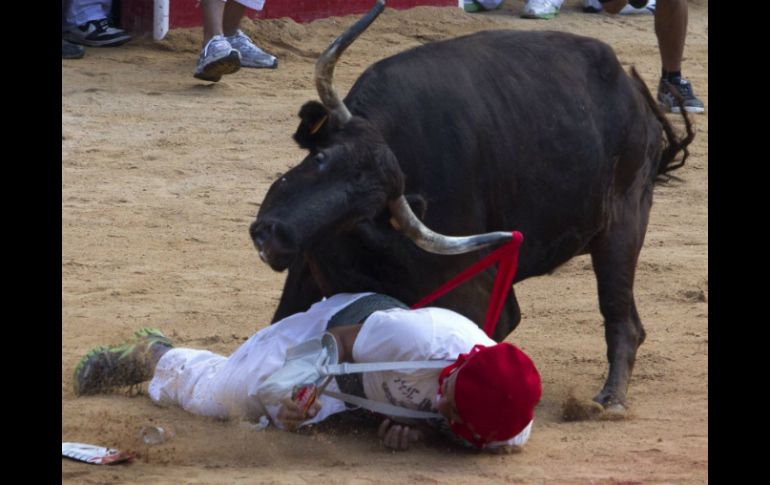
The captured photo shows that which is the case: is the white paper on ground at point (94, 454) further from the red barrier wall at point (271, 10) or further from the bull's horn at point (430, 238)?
→ the red barrier wall at point (271, 10)

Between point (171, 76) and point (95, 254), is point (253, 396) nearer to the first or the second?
point (95, 254)

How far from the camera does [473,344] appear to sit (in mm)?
4172

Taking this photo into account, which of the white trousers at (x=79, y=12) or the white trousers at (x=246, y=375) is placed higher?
the white trousers at (x=246, y=375)

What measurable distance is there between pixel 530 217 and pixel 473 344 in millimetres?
864

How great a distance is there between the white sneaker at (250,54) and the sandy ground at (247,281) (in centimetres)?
7

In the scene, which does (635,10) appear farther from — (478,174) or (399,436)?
(399,436)

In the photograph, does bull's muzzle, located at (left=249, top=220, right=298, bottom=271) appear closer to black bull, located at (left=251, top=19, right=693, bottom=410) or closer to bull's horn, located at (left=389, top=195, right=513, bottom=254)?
black bull, located at (left=251, top=19, right=693, bottom=410)

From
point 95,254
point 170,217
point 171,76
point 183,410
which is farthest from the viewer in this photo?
point 171,76

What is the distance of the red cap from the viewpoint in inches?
153

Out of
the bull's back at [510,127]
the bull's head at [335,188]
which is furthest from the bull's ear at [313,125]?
the bull's back at [510,127]

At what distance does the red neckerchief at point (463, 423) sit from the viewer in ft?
13.1
